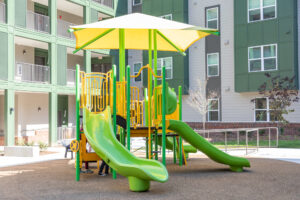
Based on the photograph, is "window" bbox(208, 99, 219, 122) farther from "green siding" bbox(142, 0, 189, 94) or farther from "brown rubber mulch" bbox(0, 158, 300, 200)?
"brown rubber mulch" bbox(0, 158, 300, 200)

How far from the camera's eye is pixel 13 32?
21172 millimetres

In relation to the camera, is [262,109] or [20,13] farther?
[262,109]

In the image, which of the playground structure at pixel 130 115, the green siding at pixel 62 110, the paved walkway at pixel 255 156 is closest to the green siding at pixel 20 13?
the paved walkway at pixel 255 156

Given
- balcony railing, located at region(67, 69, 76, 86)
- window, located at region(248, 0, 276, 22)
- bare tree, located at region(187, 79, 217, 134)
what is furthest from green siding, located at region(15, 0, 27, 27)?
window, located at region(248, 0, 276, 22)

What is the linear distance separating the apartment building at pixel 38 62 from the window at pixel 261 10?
398 inches

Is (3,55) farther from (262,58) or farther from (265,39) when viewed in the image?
(265,39)

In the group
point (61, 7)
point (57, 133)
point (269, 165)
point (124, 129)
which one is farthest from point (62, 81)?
point (269, 165)

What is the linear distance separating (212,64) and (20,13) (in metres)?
14.2

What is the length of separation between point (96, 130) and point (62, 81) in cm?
1481

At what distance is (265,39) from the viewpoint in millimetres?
25594

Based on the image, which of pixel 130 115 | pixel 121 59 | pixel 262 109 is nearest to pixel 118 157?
pixel 130 115

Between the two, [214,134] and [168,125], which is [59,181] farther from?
[214,134]

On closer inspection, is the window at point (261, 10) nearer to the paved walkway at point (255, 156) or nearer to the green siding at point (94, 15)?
the green siding at point (94, 15)

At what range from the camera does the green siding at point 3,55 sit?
67.1 feet
